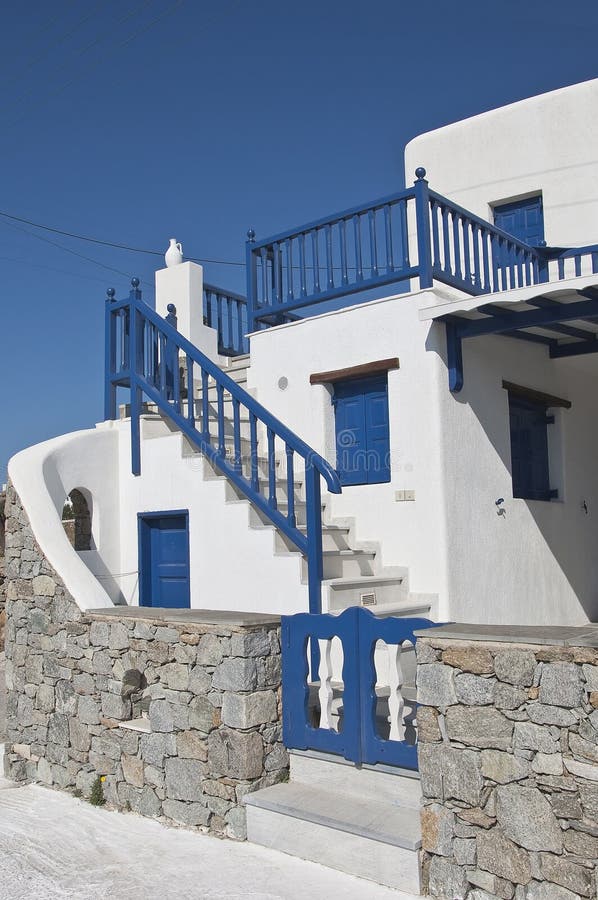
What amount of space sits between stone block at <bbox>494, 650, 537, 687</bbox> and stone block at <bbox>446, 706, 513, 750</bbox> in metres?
0.20

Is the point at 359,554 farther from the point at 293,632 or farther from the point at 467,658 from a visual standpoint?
the point at 467,658

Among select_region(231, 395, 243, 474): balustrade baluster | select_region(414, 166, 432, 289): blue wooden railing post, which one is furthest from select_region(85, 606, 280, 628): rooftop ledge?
select_region(414, 166, 432, 289): blue wooden railing post

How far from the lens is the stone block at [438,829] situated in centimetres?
441

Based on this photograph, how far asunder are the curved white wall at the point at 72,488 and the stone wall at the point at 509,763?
3.96 m

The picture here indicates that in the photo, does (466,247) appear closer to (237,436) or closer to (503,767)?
(237,436)

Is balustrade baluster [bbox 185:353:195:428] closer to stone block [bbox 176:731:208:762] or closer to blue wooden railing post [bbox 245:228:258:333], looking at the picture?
blue wooden railing post [bbox 245:228:258:333]

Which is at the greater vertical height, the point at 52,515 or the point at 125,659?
the point at 52,515

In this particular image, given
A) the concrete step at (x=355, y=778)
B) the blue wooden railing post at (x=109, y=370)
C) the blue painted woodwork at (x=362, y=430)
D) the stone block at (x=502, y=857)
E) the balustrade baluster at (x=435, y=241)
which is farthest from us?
the blue wooden railing post at (x=109, y=370)

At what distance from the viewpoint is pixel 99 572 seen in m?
9.16

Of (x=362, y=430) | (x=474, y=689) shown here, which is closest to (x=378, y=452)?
(x=362, y=430)

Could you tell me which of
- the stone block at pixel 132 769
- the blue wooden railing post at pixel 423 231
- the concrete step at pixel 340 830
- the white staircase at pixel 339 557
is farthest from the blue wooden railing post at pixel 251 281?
the concrete step at pixel 340 830

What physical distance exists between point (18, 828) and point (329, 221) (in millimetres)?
6106

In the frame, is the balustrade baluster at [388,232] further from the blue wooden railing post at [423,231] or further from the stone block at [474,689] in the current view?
the stone block at [474,689]

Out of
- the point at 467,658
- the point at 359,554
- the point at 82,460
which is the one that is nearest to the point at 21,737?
the point at 82,460
